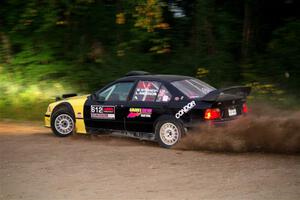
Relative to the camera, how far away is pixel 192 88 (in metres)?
11.5

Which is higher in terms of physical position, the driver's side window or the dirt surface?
the driver's side window

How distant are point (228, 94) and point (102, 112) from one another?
8.90ft

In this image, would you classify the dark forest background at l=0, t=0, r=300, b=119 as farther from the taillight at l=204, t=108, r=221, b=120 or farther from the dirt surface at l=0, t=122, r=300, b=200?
the dirt surface at l=0, t=122, r=300, b=200

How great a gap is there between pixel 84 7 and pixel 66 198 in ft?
46.6

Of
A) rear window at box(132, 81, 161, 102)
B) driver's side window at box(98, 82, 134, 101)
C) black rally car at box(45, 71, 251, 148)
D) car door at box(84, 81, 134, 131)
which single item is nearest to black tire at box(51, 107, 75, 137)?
black rally car at box(45, 71, 251, 148)

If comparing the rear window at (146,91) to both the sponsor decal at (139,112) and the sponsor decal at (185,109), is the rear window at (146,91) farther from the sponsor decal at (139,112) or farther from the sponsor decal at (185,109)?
the sponsor decal at (185,109)

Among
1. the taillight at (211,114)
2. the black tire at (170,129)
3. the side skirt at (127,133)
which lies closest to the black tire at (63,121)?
the side skirt at (127,133)

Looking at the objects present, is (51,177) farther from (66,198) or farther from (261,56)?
(261,56)

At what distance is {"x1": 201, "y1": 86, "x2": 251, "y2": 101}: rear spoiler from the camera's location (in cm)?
1062

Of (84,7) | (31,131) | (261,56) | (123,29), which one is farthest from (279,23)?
(31,131)

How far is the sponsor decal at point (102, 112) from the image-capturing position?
39.2 ft

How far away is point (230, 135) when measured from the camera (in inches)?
420

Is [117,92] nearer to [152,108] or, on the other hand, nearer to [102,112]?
[102,112]

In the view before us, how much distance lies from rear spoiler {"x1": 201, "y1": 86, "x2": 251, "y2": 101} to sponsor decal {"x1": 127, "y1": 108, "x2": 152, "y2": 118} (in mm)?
1217
